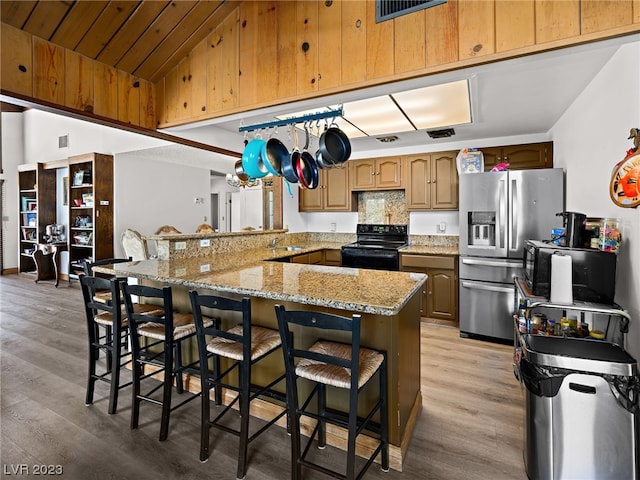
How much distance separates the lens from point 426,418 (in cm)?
214

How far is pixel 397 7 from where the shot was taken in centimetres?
189

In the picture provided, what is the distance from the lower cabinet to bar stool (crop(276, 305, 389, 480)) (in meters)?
2.30

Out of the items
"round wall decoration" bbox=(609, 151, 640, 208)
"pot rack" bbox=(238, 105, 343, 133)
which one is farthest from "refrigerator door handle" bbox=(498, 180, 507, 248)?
"pot rack" bbox=(238, 105, 343, 133)

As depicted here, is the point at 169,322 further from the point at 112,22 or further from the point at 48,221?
the point at 48,221

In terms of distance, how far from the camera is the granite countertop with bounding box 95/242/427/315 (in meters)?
1.64

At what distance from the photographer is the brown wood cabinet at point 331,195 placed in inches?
194

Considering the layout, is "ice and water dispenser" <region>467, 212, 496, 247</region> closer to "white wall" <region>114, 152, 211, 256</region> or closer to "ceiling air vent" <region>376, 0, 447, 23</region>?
"ceiling air vent" <region>376, 0, 447, 23</region>

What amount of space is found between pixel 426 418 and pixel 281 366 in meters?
1.00

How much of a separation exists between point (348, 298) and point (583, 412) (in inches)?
45.3

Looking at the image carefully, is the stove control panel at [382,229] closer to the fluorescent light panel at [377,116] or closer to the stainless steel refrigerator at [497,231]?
the stainless steel refrigerator at [497,231]

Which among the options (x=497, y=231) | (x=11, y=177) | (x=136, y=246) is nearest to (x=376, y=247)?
(x=497, y=231)

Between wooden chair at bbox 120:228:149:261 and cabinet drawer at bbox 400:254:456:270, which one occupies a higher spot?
wooden chair at bbox 120:228:149:261

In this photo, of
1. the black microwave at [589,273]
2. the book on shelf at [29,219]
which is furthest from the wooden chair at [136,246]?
the black microwave at [589,273]

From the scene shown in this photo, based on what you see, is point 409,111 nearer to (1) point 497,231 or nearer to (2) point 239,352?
(1) point 497,231
